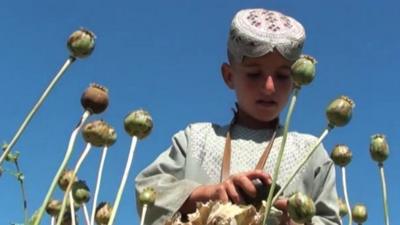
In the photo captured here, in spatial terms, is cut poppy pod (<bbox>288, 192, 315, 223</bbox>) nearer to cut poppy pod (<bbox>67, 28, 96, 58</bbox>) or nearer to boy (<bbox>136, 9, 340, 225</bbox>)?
cut poppy pod (<bbox>67, 28, 96, 58</bbox>)

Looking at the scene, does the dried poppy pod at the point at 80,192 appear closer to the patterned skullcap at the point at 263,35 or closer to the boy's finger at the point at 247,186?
the boy's finger at the point at 247,186

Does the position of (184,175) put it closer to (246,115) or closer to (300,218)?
(246,115)

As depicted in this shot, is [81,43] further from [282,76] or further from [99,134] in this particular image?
[282,76]

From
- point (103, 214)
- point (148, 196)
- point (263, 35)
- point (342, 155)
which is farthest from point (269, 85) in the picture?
point (103, 214)

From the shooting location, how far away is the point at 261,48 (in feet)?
6.87

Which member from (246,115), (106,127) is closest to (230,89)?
(246,115)

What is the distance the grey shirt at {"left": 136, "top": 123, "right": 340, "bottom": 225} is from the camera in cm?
205

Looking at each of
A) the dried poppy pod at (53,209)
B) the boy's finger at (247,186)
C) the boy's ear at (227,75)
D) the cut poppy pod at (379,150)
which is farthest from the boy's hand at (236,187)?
the boy's ear at (227,75)

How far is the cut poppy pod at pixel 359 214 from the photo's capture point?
2111mm

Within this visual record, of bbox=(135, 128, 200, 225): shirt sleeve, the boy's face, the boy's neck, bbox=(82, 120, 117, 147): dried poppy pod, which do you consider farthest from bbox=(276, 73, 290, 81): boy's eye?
bbox=(82, 120, 117, 147): dried poppy pod

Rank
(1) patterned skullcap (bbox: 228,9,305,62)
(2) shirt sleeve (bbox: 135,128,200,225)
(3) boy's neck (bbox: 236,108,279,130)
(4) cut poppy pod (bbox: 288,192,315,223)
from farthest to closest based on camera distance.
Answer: (3) boy's neck (bbox: 236,108,279,130) → (1) patterned skullcap (bbox: 228,9,305,62) → (2) shirt sleeve (bbox: 135,128,200,225) → (4) cut poppy pod (bbox: 288,192,315,223)

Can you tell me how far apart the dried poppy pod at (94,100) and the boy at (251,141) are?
691 mm

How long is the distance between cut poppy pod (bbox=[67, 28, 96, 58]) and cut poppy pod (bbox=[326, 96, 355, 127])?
1.43ft

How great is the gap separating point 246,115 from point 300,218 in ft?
3.22
